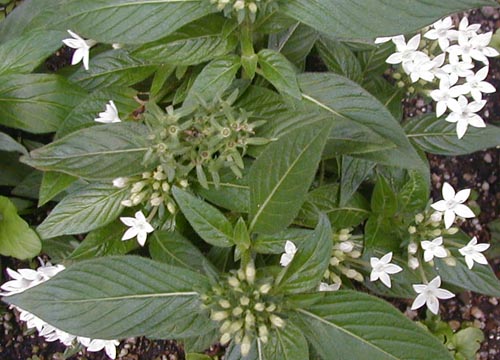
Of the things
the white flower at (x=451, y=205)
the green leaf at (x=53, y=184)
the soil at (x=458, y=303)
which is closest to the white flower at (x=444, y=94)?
the white flower at (x=451, y=205)

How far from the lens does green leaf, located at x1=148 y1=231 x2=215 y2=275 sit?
3.85ft

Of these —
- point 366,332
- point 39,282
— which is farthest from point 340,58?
point 39,282

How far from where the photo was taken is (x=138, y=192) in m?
1.14

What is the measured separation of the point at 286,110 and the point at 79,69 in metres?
0.57

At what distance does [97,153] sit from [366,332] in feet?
1.80

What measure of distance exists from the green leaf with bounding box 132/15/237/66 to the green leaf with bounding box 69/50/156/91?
0.71 feet

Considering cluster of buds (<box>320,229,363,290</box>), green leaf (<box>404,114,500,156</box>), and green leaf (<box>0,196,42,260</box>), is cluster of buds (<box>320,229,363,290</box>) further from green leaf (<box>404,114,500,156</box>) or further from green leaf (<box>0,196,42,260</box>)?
green leaf (<box>0,196,42,260</box>)

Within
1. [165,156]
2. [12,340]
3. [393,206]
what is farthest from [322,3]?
[12,340]

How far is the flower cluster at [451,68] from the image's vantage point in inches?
46.3

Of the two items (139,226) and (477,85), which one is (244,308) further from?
(477,85)

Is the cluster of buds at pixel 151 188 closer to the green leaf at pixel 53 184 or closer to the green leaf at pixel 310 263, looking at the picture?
the green leaf at pixel 53 184

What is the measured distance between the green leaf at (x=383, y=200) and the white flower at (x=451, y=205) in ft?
0.30

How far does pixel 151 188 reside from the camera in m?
1.15

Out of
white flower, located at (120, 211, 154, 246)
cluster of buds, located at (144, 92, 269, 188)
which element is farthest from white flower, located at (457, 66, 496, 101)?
white flower, located at (120, 211, 154, 246)
